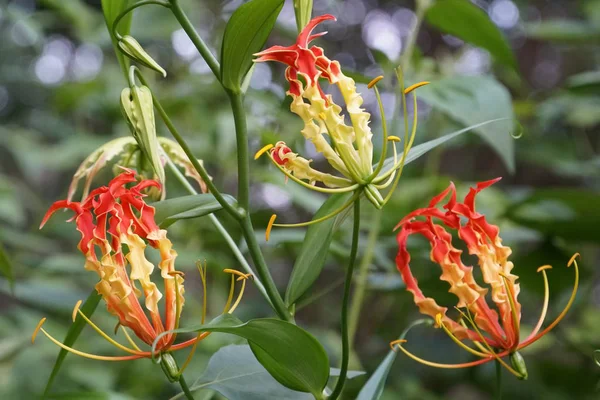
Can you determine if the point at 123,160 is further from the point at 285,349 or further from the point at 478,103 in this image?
the point at 478,103

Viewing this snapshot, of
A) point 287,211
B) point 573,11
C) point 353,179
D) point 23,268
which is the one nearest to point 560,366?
point 287,211

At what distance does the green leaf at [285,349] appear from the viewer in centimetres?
47

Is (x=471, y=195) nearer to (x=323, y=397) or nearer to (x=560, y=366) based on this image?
(x=323, y=397)

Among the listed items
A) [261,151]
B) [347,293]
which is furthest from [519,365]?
[261,151]

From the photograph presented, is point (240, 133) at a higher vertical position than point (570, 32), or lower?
higher

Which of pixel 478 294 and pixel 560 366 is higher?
pixel 478 294

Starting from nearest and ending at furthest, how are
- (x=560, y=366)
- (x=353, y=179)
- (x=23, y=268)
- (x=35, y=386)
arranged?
(x=353, y=179), (x=35, y=386), (x=560, y=366), (x=23, y=268)

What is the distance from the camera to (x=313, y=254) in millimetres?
580

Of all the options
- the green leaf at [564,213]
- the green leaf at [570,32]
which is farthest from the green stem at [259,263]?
the green leaf at [570,32]

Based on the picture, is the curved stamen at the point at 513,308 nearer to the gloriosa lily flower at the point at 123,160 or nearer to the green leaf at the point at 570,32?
the gloriosa lily flower at the point at 123,160

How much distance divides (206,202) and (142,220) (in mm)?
53

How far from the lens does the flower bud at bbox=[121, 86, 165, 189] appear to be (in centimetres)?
55

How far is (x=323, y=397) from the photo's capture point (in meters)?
0.56

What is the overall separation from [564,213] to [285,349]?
0.89m
